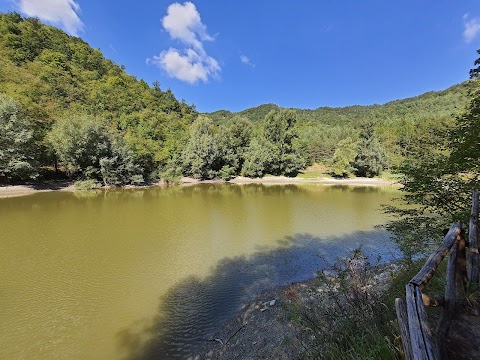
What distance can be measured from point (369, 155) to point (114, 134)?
40.2 m

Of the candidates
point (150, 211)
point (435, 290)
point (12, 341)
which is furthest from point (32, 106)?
point (435, 290)

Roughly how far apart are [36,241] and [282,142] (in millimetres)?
38503

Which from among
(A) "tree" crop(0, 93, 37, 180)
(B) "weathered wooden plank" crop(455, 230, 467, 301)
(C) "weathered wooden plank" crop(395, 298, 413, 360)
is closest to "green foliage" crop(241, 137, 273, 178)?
(A) "tree" crop(0, 93, 37, 180)

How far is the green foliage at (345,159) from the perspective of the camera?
43812mm

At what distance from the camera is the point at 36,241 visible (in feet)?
41.2

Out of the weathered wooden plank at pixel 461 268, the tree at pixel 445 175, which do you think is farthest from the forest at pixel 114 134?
the weathered wooden plank at pixel 461 268

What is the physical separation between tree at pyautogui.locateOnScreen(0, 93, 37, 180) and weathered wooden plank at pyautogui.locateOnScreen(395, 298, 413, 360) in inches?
1275

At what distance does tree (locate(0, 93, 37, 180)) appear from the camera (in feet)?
82.4

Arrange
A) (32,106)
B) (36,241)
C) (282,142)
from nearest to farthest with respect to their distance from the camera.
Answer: (36,241)
(32,106)
(282,142)

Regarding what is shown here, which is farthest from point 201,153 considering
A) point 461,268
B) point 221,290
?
point 461,268

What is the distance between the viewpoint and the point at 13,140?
25.6 metres

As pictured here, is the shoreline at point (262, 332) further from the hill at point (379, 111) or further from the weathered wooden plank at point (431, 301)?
the hill at point (379, 111)

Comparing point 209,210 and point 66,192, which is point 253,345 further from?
point 66,192

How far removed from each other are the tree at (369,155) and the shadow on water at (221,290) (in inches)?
1333
